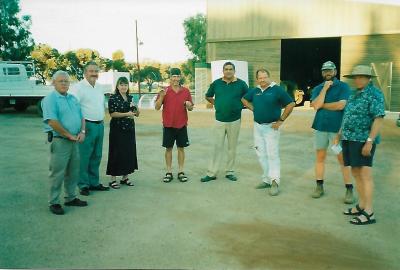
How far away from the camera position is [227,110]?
6.47 metres

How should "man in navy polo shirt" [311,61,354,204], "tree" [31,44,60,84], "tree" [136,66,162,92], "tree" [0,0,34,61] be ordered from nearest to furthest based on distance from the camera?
"man in navy polo shirt" [311,61,354,204] < "tree" [0,0,34,61] < "tree" [31,44,60,84] < "tree" [136,66,162,92]

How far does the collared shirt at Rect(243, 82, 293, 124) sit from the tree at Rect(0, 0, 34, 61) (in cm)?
3029

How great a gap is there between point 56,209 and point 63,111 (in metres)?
1.19

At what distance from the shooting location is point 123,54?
56.3 metres

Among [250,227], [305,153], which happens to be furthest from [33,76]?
[250,227]

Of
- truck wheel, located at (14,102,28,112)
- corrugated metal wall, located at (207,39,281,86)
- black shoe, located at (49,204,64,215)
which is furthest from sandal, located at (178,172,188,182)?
corrugated metal wall, located at (207,39,281,86)

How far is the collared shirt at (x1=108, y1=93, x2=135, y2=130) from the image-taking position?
6.01m

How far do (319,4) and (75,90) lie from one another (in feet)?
56.8

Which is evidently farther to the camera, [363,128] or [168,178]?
[168,178]

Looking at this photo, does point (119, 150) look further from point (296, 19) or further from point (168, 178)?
point (296, 19)

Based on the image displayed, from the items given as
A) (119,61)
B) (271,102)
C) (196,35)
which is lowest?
(271,102)

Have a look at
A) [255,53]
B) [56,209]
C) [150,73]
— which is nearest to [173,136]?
[56,209]

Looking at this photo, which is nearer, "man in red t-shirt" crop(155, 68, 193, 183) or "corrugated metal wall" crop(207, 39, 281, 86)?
"man in red t-shirt" crop(155, 68, 193, 183)

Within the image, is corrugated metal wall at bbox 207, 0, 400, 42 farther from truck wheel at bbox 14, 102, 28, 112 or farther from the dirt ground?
the dirt ground
